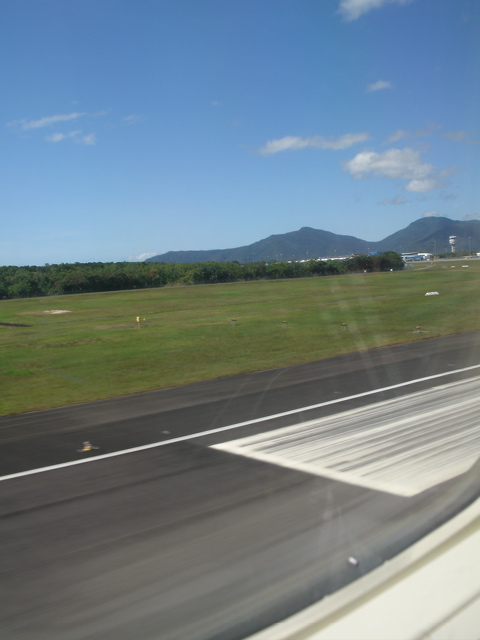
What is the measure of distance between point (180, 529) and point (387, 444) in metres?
3.70

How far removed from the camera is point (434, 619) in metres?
2.66

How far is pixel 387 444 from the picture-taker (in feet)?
27.3

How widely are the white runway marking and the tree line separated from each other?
1964 inches

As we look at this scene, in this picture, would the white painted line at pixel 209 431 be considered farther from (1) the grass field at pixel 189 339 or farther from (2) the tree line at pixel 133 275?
(2) the tree line at pixel 133 275

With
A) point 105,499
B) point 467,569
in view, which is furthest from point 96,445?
point 467,569

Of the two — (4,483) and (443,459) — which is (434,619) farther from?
(4,483)

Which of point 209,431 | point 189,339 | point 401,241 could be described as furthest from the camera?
point 401,241

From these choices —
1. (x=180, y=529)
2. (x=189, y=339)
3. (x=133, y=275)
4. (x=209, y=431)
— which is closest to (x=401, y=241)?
(x=189, y=339)

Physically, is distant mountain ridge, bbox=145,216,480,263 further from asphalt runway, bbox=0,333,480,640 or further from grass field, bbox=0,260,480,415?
asphalt runway, bbox=0,333,480,640

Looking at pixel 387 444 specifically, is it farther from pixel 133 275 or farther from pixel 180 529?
pixel 133 275

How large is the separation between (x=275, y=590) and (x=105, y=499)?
9.92 ft

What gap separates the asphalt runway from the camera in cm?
424

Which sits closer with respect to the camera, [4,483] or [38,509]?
[38,509]

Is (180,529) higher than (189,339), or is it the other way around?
(189,339)
